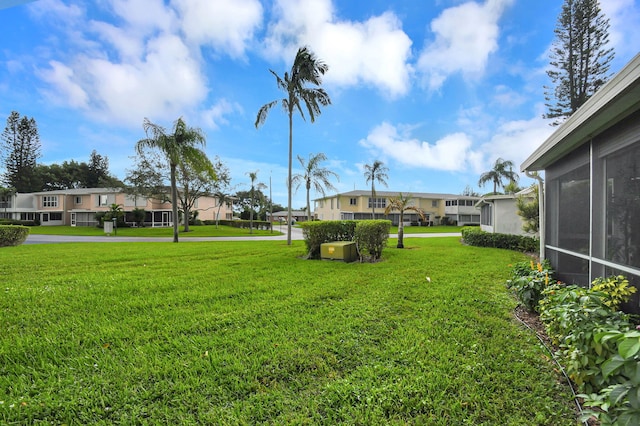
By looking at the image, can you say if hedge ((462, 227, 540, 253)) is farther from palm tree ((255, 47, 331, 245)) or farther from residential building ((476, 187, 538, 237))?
palm tree ((255, 47, 331, 245))

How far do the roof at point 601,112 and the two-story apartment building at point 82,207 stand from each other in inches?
1463

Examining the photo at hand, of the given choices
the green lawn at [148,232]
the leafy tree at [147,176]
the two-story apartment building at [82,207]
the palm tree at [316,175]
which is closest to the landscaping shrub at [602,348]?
A: the palm tree at [316,175]

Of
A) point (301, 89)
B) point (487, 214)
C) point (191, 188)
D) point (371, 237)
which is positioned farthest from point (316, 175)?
point (371, 237)

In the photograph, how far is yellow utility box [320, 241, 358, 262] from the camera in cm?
946

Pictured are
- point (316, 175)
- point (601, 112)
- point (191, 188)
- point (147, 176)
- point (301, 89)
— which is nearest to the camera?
point (601, 112)

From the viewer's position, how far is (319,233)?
10.3 meters

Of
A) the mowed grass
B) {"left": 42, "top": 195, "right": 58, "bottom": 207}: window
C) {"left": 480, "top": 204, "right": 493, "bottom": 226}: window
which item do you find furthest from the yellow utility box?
{"left": 42, "top": 195, "right": 58, "bottom": 207}: window

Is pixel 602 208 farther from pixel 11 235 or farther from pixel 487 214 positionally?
pixel 11 235

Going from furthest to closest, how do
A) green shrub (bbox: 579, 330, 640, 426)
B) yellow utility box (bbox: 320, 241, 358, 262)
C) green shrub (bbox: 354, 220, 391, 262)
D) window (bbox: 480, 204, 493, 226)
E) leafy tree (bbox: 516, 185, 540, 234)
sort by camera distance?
window (bbox: 480, 204, 493, 226)
leafy tree (bbox: 516, 185, 540, 234)
green shrub (bbox: 354, 220, 391, 262)
yellow utility box (bbox: 320, 241, 358, 262)
green shrub (bbox: 579, 330, 640, 426)

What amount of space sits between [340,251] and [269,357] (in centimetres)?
655

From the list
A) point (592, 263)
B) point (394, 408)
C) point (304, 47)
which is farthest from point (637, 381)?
point (304, 47)

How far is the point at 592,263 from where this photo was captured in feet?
12.5

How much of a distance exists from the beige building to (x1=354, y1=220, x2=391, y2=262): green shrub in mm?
30235

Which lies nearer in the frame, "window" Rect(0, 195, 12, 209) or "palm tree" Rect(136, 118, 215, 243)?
"palm tree" Rect(136, 118, 215, 243)
